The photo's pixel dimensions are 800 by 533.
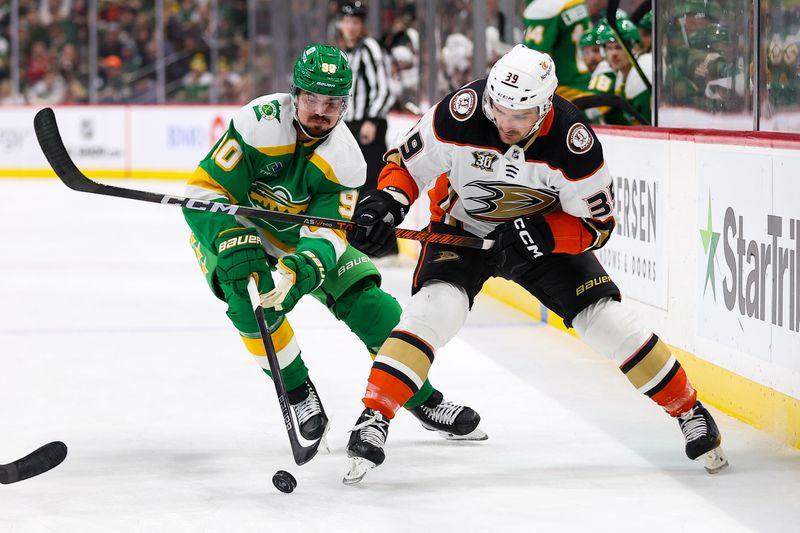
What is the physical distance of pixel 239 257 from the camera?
3.32m

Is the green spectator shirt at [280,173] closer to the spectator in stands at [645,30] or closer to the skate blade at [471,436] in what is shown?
the skate blade at [471,436]

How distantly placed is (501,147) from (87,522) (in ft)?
4.29

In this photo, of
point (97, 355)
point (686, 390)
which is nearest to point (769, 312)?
point (686, 390)

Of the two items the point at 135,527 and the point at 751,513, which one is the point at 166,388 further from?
the point at 751,513

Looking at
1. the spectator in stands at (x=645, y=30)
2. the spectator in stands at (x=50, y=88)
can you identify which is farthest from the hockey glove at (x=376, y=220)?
the spectator in stands at (x=50, y=88)

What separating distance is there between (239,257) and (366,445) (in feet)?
1.87

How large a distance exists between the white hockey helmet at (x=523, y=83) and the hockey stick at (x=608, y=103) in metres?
2.54

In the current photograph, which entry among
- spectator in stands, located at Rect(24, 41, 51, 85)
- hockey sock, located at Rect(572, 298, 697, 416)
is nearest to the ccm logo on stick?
hockey sock, located at Rect(572, 298, 697, 416)

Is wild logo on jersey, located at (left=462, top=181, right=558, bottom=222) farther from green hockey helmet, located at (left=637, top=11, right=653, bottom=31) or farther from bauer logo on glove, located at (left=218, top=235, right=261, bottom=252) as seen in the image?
green hockey helmet, located at (left=637, top=11, right=653, bottom=31)

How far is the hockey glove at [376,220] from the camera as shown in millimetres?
3266

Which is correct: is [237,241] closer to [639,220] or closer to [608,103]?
[639,220]

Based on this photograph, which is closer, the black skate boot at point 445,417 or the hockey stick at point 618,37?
the black skate boot at point 445,417

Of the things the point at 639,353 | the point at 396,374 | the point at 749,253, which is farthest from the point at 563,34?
the point at 396,374

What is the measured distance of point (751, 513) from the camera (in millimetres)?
2992
